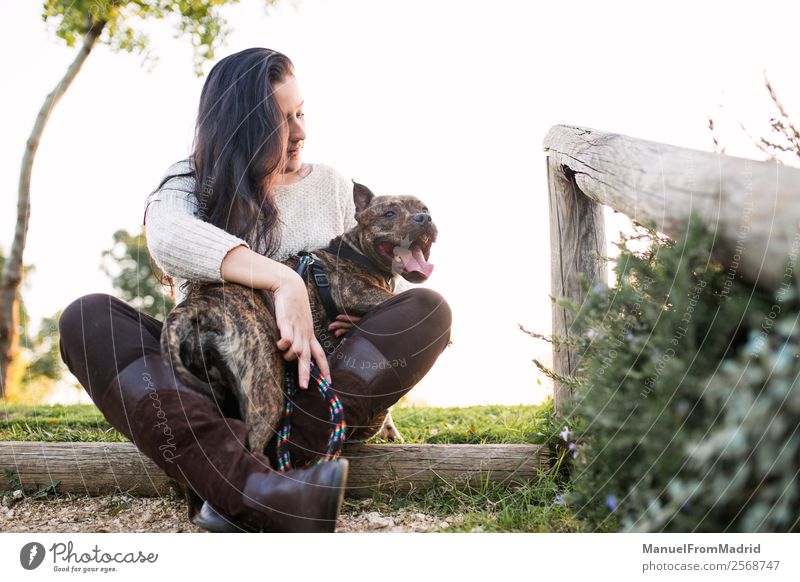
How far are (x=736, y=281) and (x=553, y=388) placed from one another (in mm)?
1366

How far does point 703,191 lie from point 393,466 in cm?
161

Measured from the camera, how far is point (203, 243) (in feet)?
7.79

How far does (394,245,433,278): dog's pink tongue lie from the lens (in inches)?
114

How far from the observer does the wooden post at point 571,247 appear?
2.83 m

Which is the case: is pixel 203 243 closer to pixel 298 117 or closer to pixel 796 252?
pixel 298 117

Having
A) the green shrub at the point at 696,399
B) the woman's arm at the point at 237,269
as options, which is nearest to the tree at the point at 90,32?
the woman's arm at the point at 237,269

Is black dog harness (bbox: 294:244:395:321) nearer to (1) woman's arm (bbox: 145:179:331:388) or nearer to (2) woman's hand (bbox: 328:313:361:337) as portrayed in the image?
(2) woman's hand (bbox: 328:313:361:337)

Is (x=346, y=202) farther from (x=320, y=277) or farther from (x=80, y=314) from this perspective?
(x=80, y=314)

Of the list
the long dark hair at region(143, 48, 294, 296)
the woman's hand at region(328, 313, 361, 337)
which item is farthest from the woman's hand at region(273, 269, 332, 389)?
the long dark hair at region(143, 48, 294, 296)

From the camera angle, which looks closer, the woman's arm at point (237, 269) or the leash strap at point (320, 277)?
the woman's arm at point (237, 269)

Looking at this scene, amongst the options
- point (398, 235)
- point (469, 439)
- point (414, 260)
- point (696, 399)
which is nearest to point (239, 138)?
point (398, 235)

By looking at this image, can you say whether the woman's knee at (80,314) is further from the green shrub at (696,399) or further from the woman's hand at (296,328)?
the green shrub at (696,399)

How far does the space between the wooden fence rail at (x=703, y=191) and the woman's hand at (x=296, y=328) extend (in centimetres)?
110
